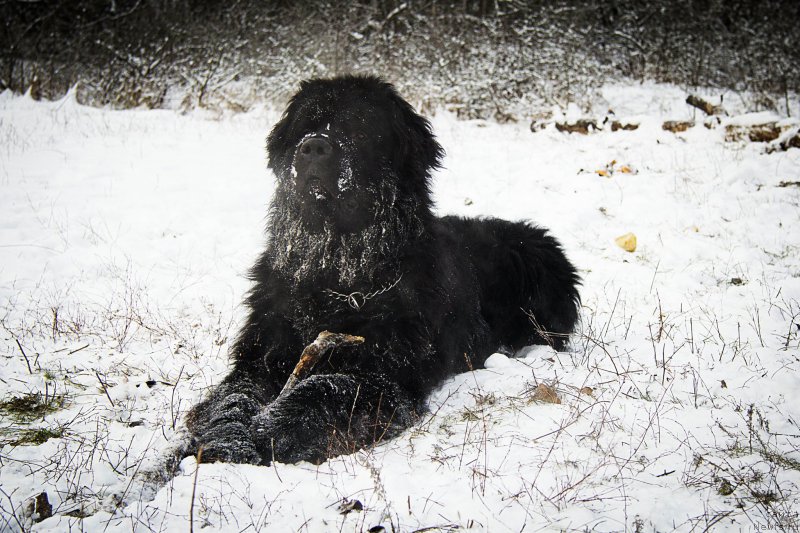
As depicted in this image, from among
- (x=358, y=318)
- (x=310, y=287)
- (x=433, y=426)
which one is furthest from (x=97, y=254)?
(x=433, y=426)

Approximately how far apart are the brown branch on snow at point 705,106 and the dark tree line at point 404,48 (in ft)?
9.55

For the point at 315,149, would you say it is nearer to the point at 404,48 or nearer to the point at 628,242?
the point at 628,242

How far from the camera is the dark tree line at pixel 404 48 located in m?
13.3

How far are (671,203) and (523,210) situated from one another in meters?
2.02

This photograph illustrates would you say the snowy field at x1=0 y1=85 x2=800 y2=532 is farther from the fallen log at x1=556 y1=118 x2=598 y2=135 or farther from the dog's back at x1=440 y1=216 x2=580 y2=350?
the fallen log at x1=556 y1=118 x2=598 y2=135

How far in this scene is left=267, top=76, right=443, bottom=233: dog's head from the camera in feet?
9.78

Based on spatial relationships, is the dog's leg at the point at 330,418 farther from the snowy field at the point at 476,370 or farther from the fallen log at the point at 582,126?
the fallen log at the point at 582,126

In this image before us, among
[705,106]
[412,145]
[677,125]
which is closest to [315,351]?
[412,145]

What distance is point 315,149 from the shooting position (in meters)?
2.91

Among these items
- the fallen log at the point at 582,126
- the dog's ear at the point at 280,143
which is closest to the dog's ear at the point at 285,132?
the dog's ear at the point at 280,143

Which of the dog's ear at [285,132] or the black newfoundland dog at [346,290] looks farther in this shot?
the dog's ear at [285,132]

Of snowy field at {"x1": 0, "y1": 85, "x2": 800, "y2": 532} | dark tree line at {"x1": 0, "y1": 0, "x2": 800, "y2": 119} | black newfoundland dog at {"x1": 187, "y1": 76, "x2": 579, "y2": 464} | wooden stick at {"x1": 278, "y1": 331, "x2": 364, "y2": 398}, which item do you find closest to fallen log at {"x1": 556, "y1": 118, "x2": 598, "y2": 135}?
snowy field at {"x1": 0, "y1": 85, "x2": 800, "y2": 532}

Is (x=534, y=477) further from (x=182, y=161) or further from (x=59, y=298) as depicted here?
(x=182, y=161)

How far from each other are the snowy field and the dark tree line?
605 centimetres
